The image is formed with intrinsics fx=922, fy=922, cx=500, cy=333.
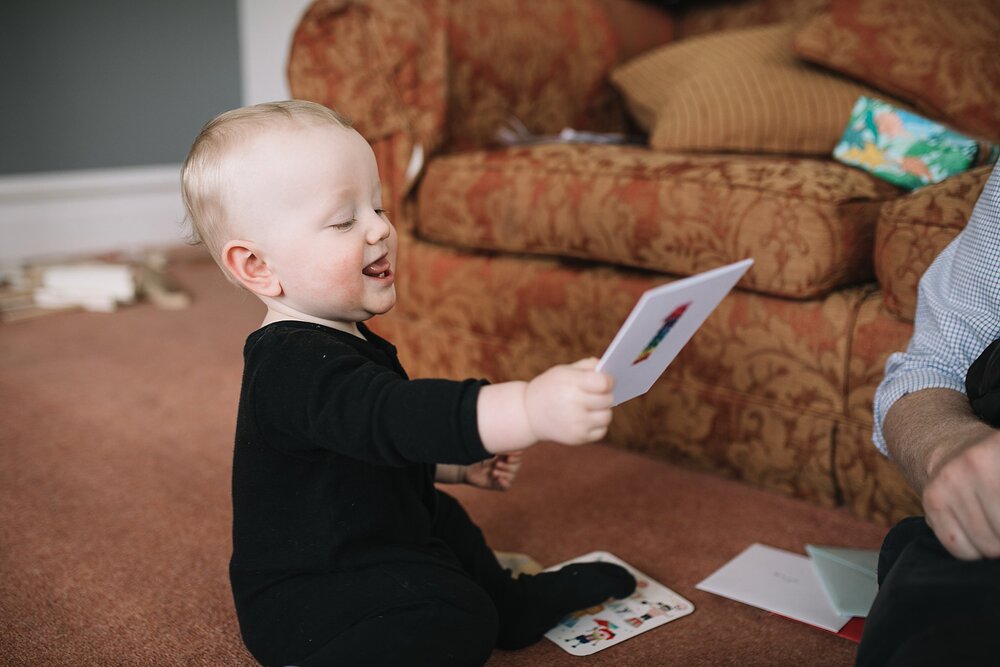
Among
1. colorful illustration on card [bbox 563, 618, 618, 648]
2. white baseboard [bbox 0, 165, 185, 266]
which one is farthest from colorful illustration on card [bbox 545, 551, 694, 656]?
white baseboard [bbox 0, 165, 185, 266]

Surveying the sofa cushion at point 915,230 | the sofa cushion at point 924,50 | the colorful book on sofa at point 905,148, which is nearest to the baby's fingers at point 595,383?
the sofa cushion at point 915,230

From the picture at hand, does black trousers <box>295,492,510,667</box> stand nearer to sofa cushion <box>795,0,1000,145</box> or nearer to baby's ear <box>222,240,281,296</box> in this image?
baby's ear <box>222,240,281,296</box>

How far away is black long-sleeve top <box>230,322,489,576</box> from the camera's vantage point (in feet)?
2.59

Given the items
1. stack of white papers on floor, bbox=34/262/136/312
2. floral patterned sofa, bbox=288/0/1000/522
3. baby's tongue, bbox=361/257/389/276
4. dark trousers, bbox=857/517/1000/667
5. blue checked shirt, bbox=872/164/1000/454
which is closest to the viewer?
dark trousers, bbox=857/517/1000/667

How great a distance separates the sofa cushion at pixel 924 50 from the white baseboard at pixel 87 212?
2.35 meters

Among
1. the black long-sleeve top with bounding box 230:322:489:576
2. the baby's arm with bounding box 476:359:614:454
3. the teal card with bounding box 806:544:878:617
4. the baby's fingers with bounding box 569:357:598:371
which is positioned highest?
the baby's fingers with bounding box 569:357:598:371

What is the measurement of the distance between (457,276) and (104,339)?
1.16 meters

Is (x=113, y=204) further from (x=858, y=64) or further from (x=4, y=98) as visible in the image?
(x=858, y=64)

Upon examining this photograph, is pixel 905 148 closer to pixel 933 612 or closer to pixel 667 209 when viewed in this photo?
pixel 667 209

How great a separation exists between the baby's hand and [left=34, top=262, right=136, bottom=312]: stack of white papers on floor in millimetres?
2364

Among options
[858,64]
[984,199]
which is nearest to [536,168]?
[858,64]

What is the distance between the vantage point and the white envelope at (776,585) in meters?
1.16

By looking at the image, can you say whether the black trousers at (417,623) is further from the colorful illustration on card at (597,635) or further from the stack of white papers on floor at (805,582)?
the stack of white papers on floor at (805,582)

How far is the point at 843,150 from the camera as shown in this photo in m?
1.63
